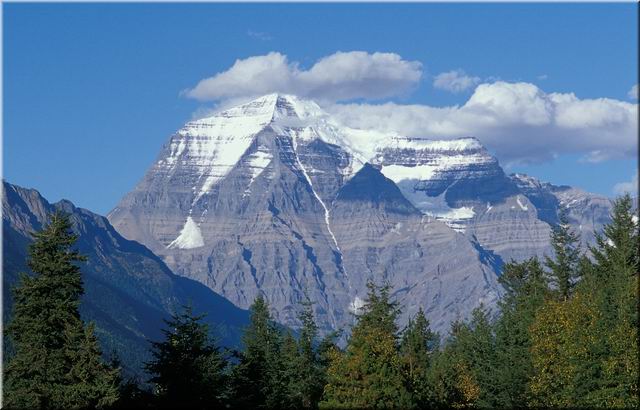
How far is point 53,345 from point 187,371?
59.6ft

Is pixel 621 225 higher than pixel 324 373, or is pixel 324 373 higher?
pixel 621 225

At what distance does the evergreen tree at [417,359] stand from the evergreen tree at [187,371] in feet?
48.7

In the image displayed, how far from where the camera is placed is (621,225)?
112062 millimetres

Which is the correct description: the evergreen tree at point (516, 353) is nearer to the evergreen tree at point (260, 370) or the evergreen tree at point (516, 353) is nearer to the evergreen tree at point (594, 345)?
the evergreen tree at point (594, 345)

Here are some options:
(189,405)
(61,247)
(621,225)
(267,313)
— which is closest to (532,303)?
(621,225)

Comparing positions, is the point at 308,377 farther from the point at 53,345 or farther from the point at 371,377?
the point at 53,345

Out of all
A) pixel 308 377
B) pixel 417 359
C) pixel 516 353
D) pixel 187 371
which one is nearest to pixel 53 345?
pixel 187 371

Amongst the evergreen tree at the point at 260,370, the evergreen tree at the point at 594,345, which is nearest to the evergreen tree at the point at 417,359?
the evergreen tree at the point at 594,345

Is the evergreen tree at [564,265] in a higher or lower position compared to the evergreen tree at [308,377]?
higher

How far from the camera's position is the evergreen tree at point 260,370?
352ft

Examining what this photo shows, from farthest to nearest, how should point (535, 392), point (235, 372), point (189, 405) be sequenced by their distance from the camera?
point (235, 372)
point (535, 392)
point (189, 405)

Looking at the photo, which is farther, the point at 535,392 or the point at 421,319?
the point at 421,319

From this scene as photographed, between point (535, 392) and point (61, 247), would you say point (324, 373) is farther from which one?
point (61, 247)

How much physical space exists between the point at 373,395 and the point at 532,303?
46411 mm
